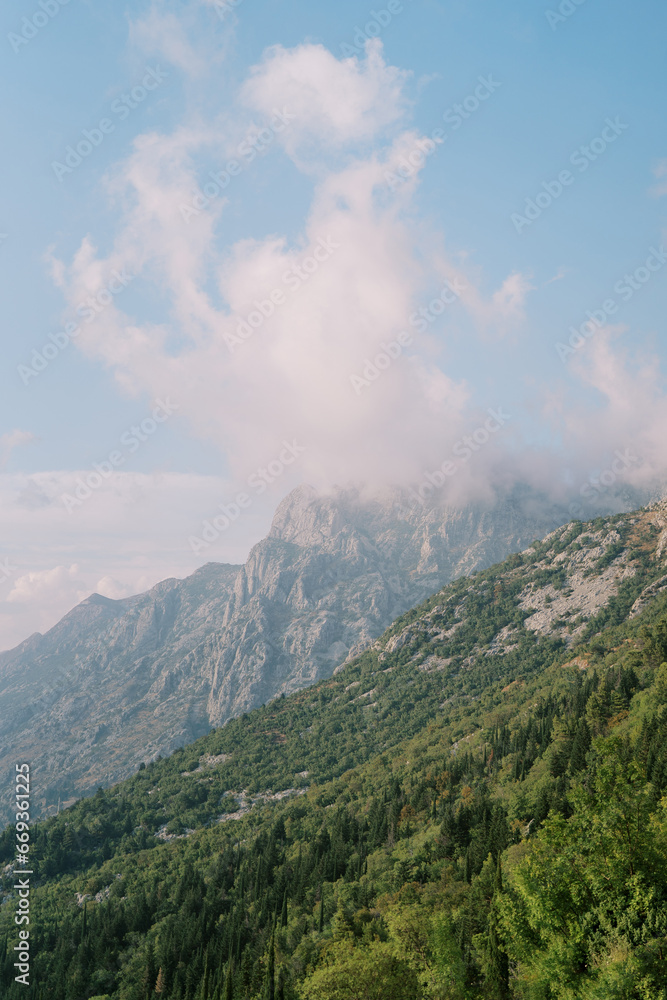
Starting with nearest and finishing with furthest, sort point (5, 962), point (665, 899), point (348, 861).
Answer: point (665, 899) → point (348, 861) → point (5, 962)

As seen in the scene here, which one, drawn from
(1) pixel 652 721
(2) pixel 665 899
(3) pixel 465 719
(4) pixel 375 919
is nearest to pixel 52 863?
(3) pixel 465 719

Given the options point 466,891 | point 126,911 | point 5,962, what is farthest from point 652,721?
point 5,962

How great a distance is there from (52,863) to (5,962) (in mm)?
72242

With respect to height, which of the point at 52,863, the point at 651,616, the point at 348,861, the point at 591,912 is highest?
the point at 651,616

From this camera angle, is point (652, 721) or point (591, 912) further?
point (652, 721)

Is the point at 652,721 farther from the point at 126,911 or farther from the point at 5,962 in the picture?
the point at 5,962

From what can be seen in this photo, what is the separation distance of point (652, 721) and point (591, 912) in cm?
5378

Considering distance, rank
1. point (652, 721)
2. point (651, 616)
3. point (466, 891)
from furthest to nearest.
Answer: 1. point (651, 616)
2. point (652, 721)
3. point (466, 891)

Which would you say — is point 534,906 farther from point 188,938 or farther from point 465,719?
point 465,719

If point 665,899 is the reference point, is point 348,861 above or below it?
below

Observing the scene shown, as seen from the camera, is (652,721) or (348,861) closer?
(652,721)

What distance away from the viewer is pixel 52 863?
191500 mm

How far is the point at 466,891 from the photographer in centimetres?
7381

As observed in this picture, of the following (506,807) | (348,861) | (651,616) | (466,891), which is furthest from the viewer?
(651,616)
